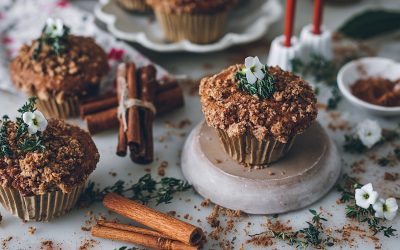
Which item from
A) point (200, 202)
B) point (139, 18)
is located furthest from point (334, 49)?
point (200, 202)

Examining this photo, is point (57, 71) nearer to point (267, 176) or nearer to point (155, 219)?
point (155, 219)

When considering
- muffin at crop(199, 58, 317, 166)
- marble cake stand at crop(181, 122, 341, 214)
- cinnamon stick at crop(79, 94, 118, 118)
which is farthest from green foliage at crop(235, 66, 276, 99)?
cinnamon stick at crop(79, 94, 118, 118)

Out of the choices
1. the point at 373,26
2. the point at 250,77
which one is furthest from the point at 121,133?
the point at 373,26

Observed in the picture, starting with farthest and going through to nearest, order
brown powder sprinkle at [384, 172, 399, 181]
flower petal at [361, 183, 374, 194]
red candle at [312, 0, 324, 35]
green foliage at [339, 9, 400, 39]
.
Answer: green foliage at [339, 9, 400, 39] → red candle at [312, 0, 324, 35] → brown powder sprinkle at [384, 172, 399, 181] → flower petal at [361, 183, 374, 194]

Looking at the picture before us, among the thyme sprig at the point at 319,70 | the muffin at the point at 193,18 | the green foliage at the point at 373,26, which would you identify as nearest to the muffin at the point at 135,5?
the muffin at the point at 193,18

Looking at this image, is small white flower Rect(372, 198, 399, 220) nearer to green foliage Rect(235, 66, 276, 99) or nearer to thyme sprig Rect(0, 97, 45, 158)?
green foliage Rect(235, 66, 276, 99)

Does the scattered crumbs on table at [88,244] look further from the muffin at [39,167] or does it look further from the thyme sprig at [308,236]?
the thyme sprig at [308,236]

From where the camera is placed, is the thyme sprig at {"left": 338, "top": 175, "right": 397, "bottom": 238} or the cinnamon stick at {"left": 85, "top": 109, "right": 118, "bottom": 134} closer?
the thyme sprig at {"left": 338, "top": 175, "right": 397, "bottom": 238}
